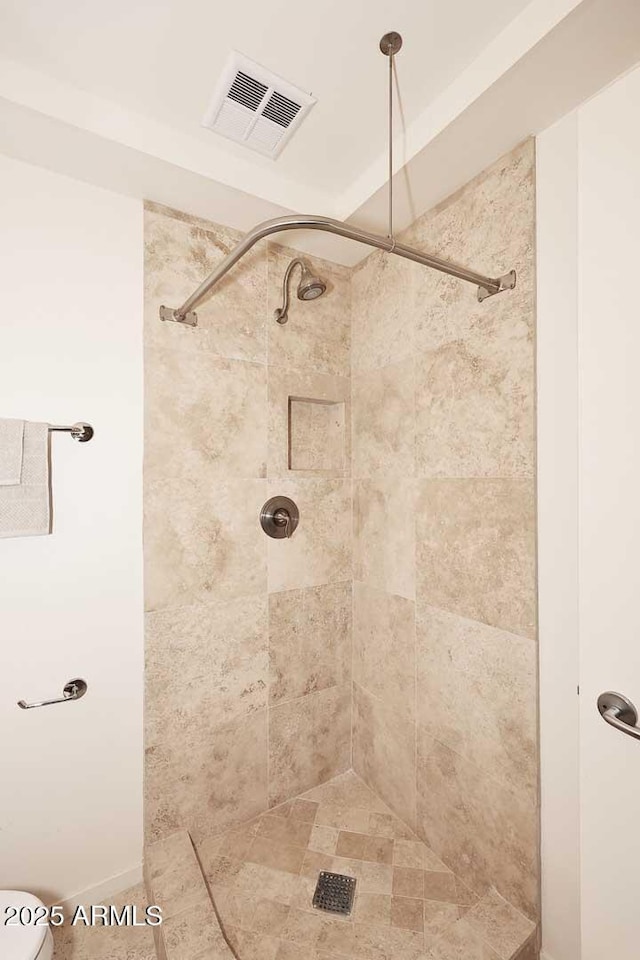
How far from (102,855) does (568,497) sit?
1.81 metres

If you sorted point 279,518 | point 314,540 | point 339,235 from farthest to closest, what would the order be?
point 314,540, point 279,518, point 339,235

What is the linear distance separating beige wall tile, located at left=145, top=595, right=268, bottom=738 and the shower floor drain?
0.56 metres

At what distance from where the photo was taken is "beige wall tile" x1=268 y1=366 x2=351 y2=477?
1.67 metres

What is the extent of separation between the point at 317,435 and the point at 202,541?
72cm

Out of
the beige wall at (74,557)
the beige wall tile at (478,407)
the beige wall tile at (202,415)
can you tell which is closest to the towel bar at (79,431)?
the beige wall at (74,557)

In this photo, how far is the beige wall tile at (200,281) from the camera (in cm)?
145

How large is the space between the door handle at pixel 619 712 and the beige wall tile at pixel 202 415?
1.22m

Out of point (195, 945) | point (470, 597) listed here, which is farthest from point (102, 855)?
point (470, 597)

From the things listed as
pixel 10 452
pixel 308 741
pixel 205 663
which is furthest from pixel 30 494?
pixel 308 741

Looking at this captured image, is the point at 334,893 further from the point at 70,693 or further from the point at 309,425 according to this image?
the point at 309,425

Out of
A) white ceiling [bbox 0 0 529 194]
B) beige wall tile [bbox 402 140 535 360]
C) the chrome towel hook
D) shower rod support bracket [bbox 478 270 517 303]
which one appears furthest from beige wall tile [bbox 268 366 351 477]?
the chrome towel hook

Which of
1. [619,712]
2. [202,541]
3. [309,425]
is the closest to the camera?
[619,712]

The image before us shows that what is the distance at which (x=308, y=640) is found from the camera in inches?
68.8

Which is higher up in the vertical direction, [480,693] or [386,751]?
[480,693]
